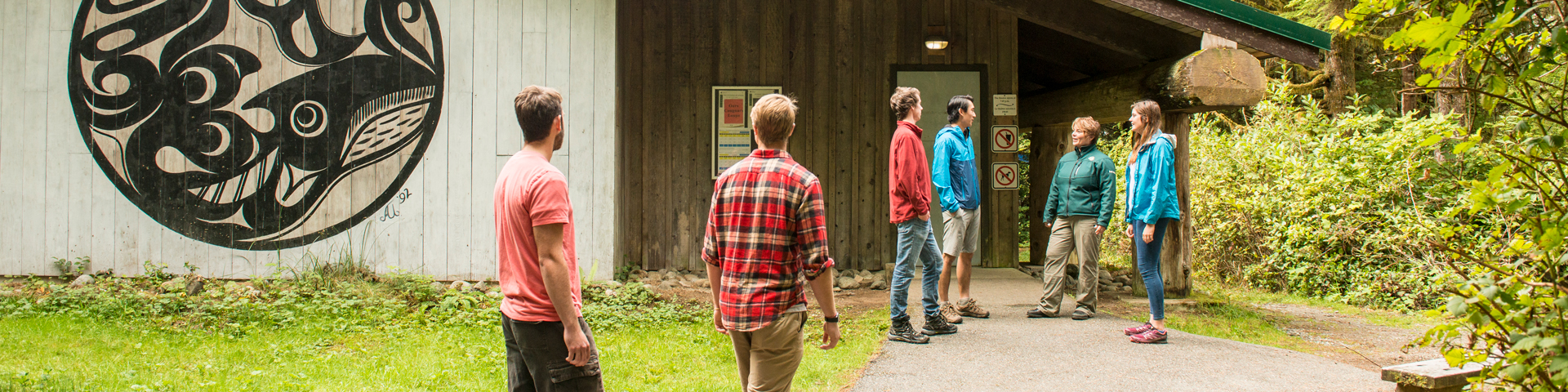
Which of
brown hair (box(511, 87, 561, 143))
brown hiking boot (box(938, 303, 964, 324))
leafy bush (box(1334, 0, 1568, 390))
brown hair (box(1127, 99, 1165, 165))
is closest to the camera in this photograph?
leafy bush (box(1334, 0, 1568, 390))

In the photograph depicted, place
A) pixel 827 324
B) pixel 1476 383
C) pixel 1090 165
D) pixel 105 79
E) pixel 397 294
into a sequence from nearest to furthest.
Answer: pixel 1476 383, pixel 827 324, pixel 1090 165, pixel 397 294, pixel 105 79

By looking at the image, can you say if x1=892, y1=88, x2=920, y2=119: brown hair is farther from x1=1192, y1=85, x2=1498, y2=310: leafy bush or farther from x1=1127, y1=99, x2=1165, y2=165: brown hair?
x1=1192, y1=85, x2=1498, y2=310: leafy bush

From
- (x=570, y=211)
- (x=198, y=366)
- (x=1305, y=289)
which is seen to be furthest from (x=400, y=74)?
(x=1305, y=289)

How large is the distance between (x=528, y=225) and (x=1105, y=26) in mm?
5135

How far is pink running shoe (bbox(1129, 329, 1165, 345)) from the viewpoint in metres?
4.67

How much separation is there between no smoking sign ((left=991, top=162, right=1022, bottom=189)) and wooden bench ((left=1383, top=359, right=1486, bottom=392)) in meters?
5.47

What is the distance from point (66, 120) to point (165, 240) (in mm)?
1183

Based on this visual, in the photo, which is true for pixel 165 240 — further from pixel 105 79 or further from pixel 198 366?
pixel 198 366

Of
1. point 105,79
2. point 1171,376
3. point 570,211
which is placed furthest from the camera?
point 105,79

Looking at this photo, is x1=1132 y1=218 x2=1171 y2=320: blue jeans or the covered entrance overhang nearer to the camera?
x1=1132 y1=218 x2=1171 y2=320: blue jeans

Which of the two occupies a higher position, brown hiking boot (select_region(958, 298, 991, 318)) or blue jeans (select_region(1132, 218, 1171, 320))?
blue jeans (select_region(1132, 218, 1171, 320))

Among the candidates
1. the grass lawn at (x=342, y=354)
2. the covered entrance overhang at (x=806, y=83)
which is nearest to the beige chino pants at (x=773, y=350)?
the grass lawn at (x=342, y=354)

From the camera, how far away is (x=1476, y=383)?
182 centimetres

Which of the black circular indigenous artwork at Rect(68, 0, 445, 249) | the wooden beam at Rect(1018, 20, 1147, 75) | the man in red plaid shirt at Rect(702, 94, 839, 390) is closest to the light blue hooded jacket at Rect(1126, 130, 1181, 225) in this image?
the wooden beam at Rect(1018, 20, 1147, 75)
